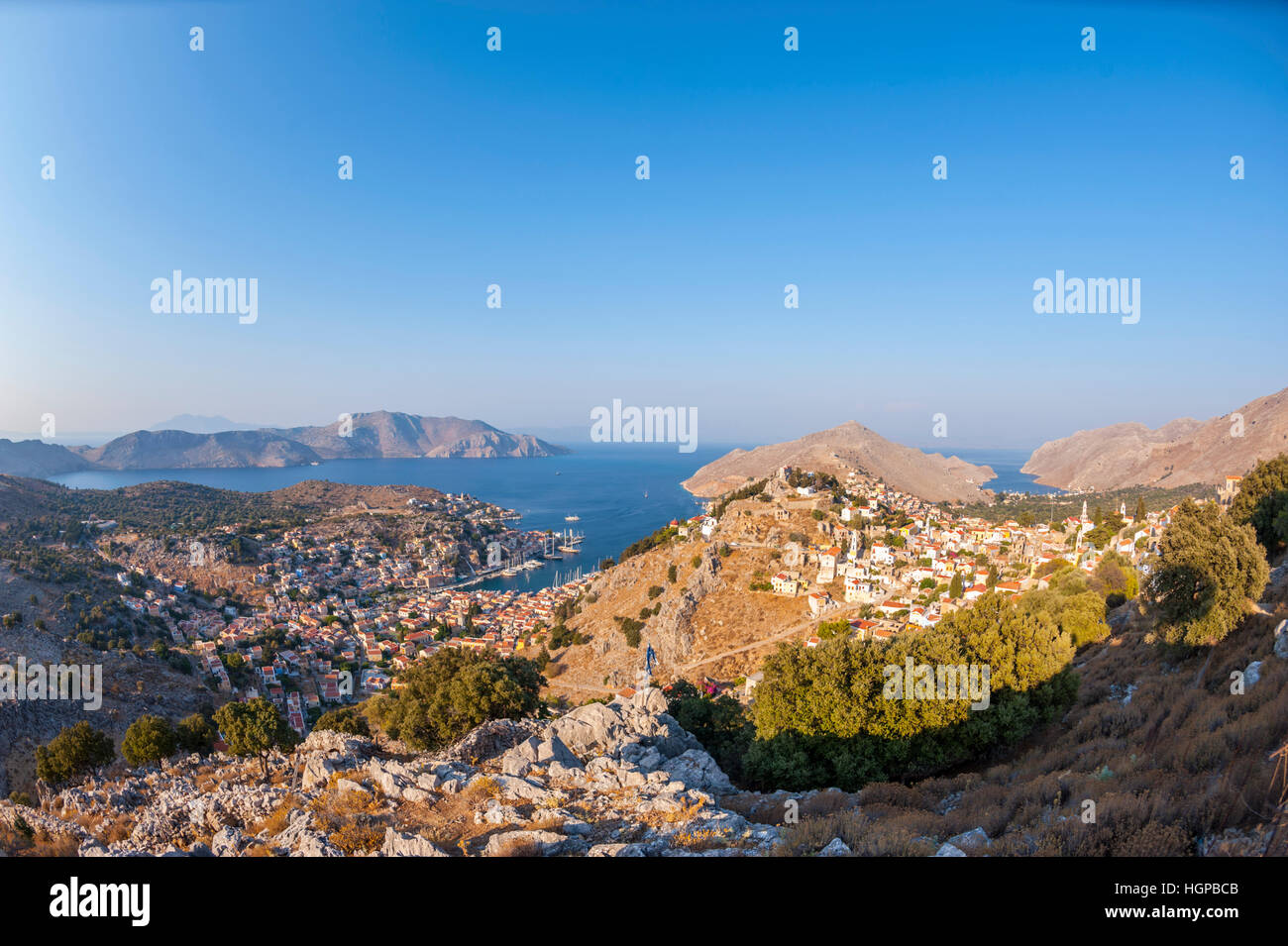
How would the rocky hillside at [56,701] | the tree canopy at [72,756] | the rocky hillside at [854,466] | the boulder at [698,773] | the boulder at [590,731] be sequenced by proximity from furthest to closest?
the rocky hillside at [854,466], the rocky hillside at [56,701], the tree canopy at [72,756], the boulder at [590,731], the boulder at [698,773]

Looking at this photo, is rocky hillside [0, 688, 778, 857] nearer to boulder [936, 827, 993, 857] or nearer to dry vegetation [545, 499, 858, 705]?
boulder [936, 827, 993, 857]

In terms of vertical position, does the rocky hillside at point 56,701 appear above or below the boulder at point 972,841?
below

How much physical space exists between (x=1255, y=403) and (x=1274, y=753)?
9213 cm

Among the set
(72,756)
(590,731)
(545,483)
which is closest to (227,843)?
(590,731)

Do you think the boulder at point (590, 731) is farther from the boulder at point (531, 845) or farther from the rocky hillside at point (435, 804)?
the boulder at point (531, 845)

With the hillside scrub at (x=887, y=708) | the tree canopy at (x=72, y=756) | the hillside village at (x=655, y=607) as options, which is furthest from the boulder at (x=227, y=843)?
the hillside village at (x=655, y=607)

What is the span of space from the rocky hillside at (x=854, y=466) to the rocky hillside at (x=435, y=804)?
204 ft

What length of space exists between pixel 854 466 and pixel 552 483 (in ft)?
233

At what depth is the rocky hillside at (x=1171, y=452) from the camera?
49.0 metres
